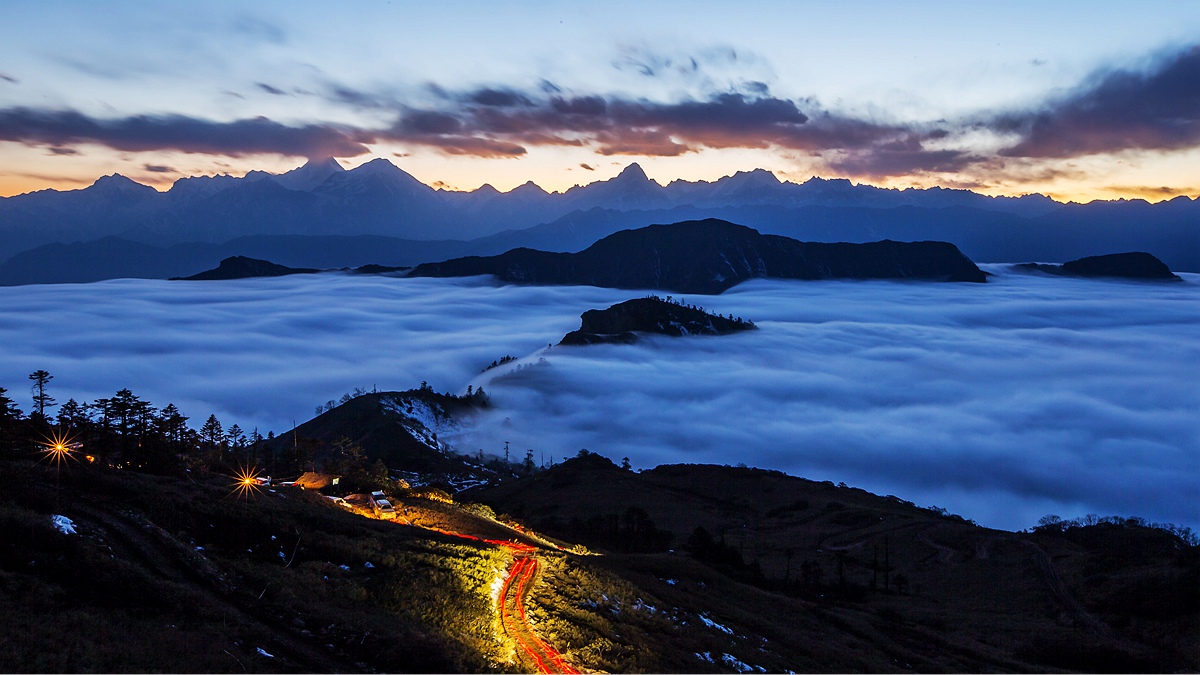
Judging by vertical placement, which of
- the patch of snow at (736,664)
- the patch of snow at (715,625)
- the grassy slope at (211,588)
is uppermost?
the grassy slope at (211,588)

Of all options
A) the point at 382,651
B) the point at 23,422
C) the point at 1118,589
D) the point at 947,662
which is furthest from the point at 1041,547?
the point at 23,422

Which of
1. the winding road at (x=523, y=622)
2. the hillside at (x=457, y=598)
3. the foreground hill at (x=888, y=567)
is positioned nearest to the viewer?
the hillside at (x=457, y=598)

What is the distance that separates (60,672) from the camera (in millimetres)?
24766

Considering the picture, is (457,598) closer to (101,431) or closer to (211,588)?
(211,588)

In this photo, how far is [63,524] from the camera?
34.6m

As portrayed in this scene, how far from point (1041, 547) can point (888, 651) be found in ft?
225

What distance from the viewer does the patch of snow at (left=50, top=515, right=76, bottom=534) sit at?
33969mm

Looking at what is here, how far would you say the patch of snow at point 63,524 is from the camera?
33969 millimetres

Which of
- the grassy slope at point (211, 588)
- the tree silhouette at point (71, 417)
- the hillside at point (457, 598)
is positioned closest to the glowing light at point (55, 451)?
the hillside at point (457, 598)

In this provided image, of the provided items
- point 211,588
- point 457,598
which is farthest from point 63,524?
point 457,598

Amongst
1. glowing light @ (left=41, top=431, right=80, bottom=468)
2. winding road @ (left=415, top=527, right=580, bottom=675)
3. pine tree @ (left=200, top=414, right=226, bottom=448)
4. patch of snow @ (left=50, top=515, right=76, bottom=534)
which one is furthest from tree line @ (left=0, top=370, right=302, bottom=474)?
winding road @ (left=415, top=527, right=580, bottom=675)

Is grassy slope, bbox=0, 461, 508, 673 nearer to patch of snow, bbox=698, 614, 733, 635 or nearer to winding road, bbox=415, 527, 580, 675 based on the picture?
winding road, bbox=415, 527, 580, 675

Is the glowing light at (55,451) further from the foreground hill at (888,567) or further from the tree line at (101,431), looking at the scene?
the foreground hill at (888,567)

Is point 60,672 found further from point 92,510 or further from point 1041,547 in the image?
point 1041,547
